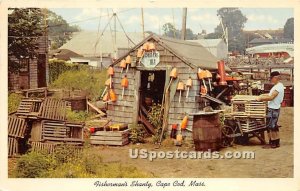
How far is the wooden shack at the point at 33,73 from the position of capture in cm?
625

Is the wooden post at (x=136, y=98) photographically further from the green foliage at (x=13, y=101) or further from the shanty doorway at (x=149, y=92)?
the green foliage at (x=13, y=101)

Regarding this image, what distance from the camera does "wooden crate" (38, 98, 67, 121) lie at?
6.38m

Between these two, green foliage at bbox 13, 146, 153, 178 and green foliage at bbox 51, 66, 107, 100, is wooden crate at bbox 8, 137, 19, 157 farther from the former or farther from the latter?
green foliage at bbox 51, 66, 107, 100

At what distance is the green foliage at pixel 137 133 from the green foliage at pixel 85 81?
1.50 m

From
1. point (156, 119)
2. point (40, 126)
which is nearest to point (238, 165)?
point (156, 119)

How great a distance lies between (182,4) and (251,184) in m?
2.49

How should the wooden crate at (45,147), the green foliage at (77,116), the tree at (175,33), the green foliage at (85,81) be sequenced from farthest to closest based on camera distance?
the green foliage at (85,81) → the green foliage at (77,116) → the tree at (175,33) → the wooden crate at (45,147)

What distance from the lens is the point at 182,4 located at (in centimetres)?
570

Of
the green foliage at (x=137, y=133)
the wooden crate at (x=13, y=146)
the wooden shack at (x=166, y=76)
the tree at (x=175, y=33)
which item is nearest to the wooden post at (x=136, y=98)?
the wooden shack at (x=166, y=76)

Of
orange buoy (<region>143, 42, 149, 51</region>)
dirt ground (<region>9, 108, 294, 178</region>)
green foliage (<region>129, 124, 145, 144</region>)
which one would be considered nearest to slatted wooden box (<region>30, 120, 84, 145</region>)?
dirt ground (<region>9, 108, 294, 178</region>)

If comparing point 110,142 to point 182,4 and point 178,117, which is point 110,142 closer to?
point 178,117

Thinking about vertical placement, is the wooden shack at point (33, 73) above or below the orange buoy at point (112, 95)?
above
